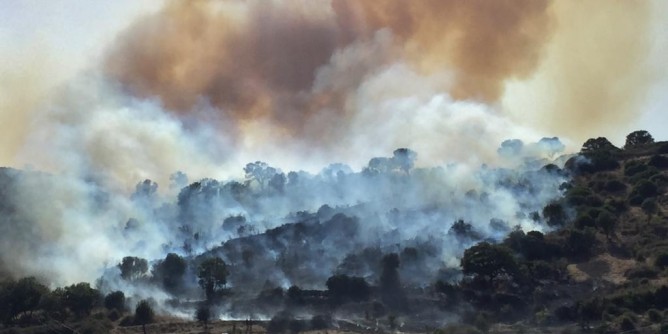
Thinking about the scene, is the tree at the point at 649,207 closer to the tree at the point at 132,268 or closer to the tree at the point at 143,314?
the tree at the point at 143,314

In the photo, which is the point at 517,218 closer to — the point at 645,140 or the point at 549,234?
the point at 549,234

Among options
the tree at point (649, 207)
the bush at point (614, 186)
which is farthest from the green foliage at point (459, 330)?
the bush at point (614, 186)

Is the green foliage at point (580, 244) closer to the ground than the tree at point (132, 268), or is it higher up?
closer to the ground

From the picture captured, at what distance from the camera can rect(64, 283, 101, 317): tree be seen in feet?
335

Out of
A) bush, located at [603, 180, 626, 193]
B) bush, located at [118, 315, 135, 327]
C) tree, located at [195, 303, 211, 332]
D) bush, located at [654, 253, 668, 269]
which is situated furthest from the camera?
bush, located at [603, 180, 626, 193]

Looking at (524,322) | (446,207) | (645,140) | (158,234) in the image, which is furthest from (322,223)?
(645,140)

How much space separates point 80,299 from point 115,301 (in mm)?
8591

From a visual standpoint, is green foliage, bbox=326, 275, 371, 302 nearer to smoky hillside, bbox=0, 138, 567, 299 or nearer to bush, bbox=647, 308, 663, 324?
smoky hillside, bbox=0, 138, 567, 299

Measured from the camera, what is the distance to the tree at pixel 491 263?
112m

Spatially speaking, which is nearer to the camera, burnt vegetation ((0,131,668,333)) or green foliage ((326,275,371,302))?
burnt vegetation ((0,131,668,333))

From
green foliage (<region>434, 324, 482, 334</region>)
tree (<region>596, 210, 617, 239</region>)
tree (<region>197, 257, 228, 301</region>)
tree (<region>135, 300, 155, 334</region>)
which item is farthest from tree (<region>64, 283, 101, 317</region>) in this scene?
tree (<region>596, 210, 617, 239</region>)

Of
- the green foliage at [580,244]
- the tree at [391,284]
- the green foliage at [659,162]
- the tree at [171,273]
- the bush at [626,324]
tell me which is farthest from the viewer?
the green foliage at [659,162]

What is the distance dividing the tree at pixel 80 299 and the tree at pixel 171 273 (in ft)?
83.2

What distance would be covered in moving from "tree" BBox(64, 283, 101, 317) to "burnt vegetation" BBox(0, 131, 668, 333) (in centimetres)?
16
